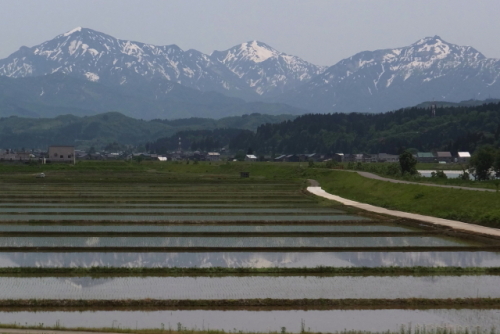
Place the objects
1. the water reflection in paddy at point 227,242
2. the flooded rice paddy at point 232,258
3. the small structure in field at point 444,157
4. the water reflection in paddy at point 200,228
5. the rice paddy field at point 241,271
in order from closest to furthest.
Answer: the flooded rice paddy at point 232,258 → the rice paddy field at point 241,271 → the water reflection in paddy at point 227,242 → the water reflection in paddy at point 200,228 → the small structure in field at point 444,157

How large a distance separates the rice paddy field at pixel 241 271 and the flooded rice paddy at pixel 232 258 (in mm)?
65

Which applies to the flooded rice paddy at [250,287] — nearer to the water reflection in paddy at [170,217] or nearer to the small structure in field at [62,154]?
the water reflection in paddy at [170,217]

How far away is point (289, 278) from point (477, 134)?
147 m

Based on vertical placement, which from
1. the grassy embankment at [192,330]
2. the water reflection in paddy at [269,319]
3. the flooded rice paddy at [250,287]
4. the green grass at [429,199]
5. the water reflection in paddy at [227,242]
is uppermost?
the green grass at [429,199]

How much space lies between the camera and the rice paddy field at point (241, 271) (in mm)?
19938

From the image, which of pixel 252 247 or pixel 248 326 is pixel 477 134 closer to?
pixel 252 247

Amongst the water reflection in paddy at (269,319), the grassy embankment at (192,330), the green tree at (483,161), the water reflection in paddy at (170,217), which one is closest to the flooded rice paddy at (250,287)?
the water reflection in paddy at (269,319)

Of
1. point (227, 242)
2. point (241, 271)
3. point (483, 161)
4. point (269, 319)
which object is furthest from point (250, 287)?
point (483, 161)

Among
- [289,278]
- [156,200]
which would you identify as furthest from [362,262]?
[156,200]

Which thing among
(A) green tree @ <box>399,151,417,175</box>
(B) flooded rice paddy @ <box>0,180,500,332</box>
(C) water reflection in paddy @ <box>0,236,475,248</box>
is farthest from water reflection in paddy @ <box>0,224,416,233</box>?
(A) green tree @ <box>399,151,417,175</box>

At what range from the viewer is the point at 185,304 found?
2105 cm

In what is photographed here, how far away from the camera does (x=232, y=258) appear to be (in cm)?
2856

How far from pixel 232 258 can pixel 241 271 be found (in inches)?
122

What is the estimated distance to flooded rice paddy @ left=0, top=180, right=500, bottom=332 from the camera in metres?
19.8
